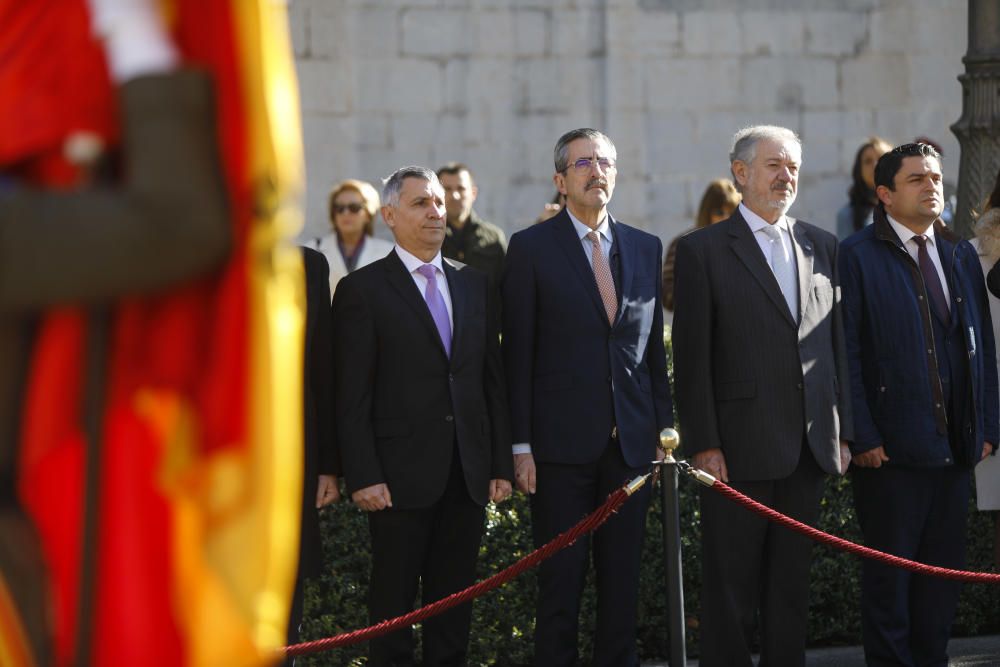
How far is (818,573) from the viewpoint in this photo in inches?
294

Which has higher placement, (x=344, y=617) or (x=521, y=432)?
(x=521, y=432)

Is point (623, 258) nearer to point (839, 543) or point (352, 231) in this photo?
point (839, 543)

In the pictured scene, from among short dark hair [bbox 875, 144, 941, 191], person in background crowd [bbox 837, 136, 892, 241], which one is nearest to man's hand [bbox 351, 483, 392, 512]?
short dark hair [bbox 875, 144, 941, 191]

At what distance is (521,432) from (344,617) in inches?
44.8

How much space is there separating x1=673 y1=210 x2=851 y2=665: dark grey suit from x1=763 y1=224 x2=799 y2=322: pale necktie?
0.09 feet

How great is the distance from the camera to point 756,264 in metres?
6.43

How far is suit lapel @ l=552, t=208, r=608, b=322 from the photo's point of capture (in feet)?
20.9

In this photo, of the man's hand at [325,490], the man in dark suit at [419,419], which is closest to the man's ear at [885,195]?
the man in dark suit at [419,419]

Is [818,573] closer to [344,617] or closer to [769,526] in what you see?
[769,526]

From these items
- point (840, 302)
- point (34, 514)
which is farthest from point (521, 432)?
point (34, 514)

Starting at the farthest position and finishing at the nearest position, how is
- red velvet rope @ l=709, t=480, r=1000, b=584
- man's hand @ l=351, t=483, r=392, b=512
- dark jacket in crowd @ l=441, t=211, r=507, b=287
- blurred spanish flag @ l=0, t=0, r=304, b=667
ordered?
dark jacket in crowd @ l=441, t=211, r=507, b=287 → man's hand @ l=351, t=483, r=392, b=512 → red velvet rope @ l=709, t=480, r=1000, b=584 → blurred spanish flag @ l=0, t=0, r=304, b=667

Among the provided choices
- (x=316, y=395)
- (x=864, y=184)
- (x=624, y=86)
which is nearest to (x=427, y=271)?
(x=316, y=395)

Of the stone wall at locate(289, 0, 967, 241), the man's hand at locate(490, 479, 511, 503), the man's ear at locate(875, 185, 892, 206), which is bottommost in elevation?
the man's hand at locate(490, 479, 511, 503)

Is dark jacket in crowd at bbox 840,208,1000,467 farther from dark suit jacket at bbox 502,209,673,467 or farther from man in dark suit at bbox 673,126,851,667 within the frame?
dark suit jacket at bbox 502,209,673,467
